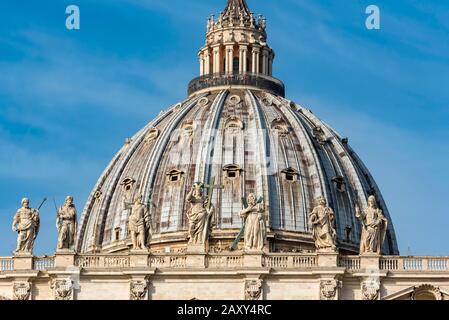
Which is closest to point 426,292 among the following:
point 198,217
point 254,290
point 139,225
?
point 254,290

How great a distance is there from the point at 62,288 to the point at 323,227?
1506 cm

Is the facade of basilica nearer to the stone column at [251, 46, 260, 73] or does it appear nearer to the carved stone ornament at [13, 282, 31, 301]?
the stone column at [251, 46, 260, 73]

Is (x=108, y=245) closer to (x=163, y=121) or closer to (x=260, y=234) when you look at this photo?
(x=163, y=121)

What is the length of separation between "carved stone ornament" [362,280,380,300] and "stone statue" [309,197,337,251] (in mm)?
2748

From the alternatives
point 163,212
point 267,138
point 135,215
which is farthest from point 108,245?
point 135,215

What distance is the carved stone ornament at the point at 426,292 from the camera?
403 ft

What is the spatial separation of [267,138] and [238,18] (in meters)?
13.0

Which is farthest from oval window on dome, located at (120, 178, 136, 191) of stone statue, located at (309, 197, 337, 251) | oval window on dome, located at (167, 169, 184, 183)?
stone statue, located at (309, 197, 337, 251)

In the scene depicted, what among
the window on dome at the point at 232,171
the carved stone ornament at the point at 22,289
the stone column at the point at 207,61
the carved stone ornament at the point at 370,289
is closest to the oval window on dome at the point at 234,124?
the window on dome at the point at 232,171

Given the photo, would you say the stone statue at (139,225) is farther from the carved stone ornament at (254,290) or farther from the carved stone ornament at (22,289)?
the carved stone ornament at (254,290)

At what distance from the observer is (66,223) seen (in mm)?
125438

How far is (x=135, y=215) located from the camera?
412ft

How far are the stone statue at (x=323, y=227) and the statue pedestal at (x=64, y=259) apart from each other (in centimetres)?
1380

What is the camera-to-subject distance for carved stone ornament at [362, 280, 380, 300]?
122750 mm
